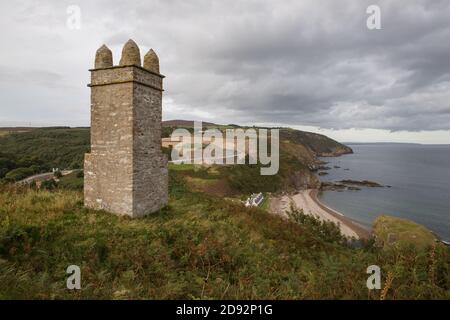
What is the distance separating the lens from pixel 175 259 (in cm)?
735

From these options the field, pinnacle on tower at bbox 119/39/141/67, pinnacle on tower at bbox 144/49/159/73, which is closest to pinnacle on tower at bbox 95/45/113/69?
pinnacle on tower at bbox 119/39/141/67

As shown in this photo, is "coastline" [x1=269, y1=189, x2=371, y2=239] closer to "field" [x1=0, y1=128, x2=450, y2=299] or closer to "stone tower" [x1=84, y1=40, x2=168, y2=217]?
"field" [x1=0, y1=128, x2=450, y2=299]

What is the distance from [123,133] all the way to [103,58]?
3082 millimetres

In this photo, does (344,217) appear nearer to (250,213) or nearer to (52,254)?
(250,213)

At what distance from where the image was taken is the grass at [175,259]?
464 cm

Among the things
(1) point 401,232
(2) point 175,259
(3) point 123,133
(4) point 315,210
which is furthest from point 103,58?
(4) point 315,210

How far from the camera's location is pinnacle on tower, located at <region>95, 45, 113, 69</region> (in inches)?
390

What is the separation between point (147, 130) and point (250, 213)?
660 centimetres

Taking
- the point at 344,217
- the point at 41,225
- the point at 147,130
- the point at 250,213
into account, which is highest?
the point at 147,130

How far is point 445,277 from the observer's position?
5.36m

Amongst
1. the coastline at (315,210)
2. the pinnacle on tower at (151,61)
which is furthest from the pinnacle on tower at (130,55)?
the coastline at (315,210)
